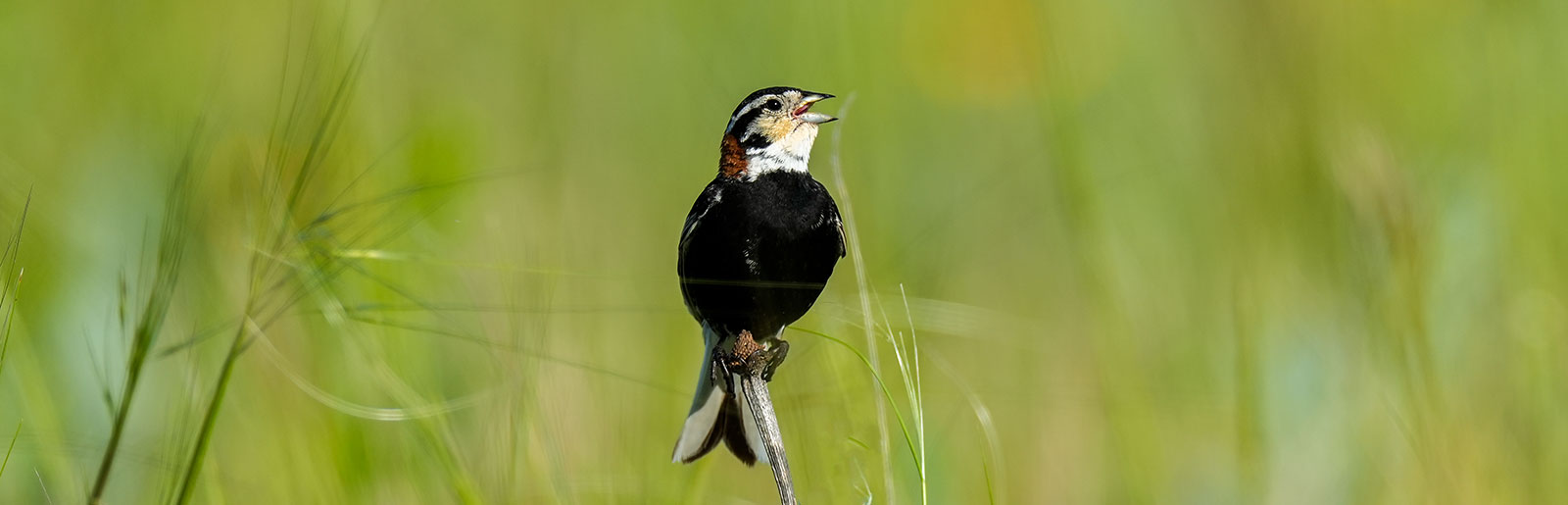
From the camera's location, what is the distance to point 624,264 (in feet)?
16.4

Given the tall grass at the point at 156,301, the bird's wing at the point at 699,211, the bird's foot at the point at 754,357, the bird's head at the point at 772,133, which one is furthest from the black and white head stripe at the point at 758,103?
the tall grass at the point at 156,301

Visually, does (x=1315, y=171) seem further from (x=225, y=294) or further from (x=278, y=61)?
(x=278, y=61)

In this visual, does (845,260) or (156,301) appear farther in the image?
(845,260)

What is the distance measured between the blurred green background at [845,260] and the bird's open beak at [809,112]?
0.05m

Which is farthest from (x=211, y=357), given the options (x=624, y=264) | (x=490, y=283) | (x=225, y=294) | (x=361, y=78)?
(x=624, y=264)

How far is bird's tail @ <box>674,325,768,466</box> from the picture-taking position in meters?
2.40

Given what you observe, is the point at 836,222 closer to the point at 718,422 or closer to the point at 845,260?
the point at 718,422

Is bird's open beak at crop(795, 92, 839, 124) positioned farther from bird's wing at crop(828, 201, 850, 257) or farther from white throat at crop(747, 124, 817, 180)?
bird's wing at crop(828, 201, 850, 257)

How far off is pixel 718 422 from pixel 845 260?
2.38 metres

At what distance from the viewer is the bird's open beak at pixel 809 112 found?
2.43 m

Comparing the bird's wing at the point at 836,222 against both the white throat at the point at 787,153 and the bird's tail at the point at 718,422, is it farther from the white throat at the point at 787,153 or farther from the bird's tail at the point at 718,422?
the bird's tail at the point at 718,422

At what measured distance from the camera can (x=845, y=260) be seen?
189 inches

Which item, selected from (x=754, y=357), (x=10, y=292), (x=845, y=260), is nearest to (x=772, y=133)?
(x=754, y=357)

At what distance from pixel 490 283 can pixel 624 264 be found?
1.29 meters
